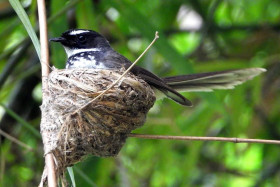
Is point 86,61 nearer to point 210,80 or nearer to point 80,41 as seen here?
point 80,41

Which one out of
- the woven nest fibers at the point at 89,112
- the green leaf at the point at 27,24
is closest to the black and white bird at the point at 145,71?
the woven nest fibers at the point at 89,112

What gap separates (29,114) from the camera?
14.6ft

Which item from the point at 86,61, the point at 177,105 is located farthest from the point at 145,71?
the point at 177,105

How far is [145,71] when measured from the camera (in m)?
3.23

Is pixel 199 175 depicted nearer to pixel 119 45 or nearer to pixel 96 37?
pixel 119 45

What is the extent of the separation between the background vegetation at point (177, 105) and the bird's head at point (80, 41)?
118 millimetres

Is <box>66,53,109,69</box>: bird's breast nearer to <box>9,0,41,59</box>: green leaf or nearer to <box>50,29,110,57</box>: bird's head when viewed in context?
<box>50,29,110,57</box>: bird's head

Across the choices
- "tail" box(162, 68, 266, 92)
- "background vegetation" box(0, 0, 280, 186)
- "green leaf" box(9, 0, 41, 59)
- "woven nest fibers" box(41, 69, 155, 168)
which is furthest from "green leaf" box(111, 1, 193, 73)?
"green leaf" box(9, 0, 41, 59)

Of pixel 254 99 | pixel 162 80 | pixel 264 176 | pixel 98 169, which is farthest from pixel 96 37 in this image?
pixel 264 176

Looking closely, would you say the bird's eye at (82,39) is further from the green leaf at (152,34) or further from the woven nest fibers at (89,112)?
the woven nest fibers at (89,112)

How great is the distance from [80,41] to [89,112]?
39.2 inches

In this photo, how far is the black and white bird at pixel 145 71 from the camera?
3225mm

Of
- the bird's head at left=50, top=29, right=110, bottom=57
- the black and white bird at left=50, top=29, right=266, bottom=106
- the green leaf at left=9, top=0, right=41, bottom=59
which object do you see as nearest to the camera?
the green leaf at left=9, top=0, right=41, bottom=59

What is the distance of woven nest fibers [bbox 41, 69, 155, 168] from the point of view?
2.48 m
